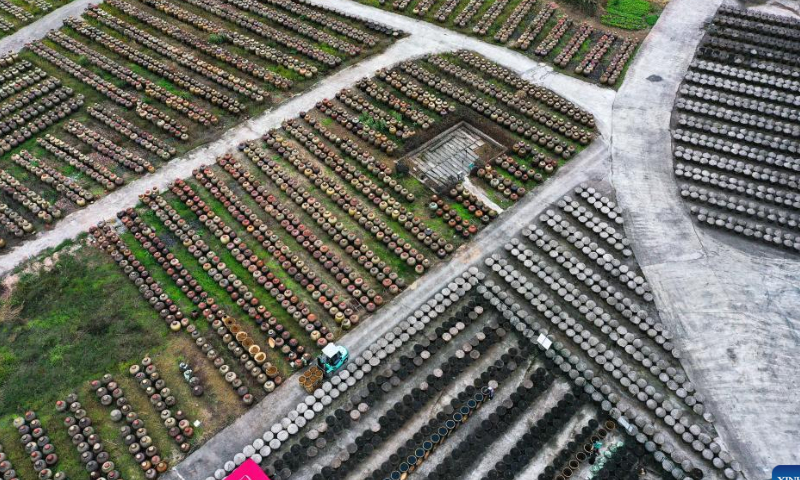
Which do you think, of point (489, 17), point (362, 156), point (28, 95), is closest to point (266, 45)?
point (362, 156)

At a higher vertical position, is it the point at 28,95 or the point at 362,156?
the point at 362,156

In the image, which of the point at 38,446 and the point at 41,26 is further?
the point at 41,26

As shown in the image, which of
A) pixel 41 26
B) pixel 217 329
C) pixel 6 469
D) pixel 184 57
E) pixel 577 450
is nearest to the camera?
pixel 577 450

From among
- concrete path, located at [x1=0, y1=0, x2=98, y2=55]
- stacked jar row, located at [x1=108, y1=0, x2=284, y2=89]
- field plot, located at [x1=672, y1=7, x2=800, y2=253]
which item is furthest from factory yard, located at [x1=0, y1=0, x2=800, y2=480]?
concrete path, located at [x1=0, y1=0, x2=98, y2=55]

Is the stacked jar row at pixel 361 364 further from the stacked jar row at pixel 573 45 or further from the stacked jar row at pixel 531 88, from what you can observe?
the stacked jar row at pixel 573 45

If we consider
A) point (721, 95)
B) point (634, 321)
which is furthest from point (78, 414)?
point (721, 95)

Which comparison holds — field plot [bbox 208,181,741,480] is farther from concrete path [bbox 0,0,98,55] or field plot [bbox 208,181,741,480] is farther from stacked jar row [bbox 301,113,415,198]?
concrete path [bbox 0,0,98,55]

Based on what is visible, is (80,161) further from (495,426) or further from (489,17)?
(489,17)

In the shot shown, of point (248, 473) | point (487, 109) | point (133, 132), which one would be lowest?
point (248, 473)
